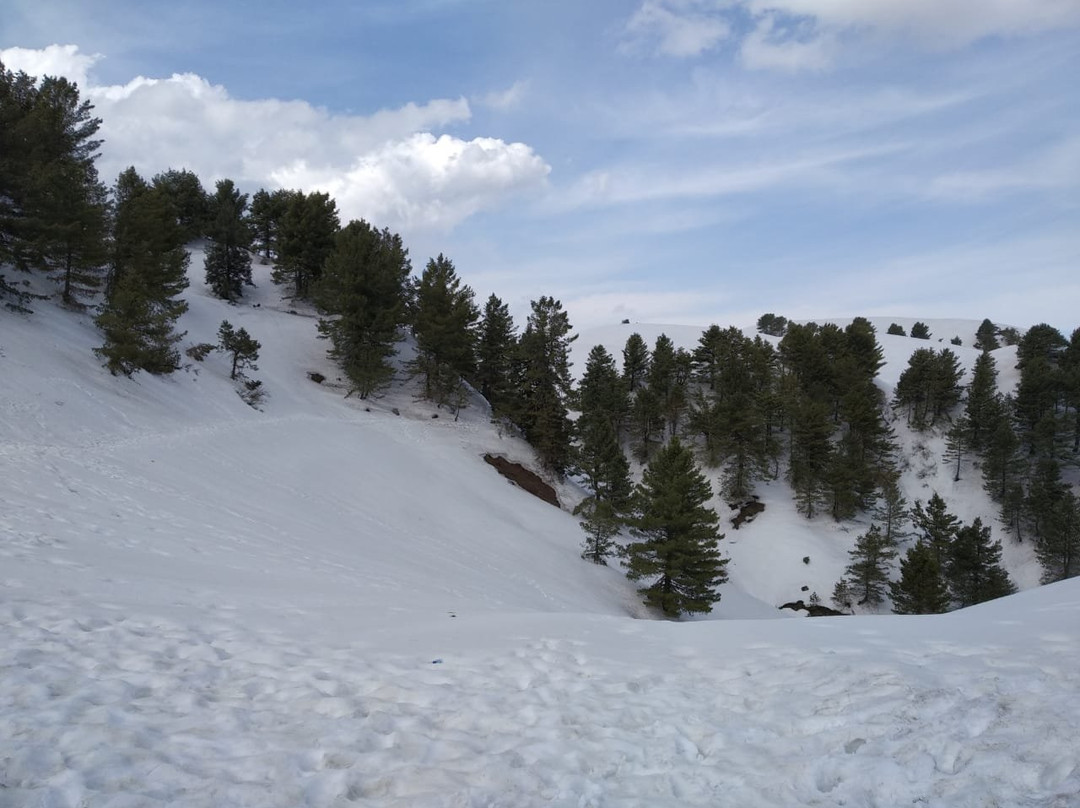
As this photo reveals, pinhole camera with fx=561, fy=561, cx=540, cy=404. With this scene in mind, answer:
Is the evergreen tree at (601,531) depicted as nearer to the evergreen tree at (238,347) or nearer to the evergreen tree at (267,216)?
the evergreen tree at (238,347)

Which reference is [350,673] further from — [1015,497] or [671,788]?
[1015,497]

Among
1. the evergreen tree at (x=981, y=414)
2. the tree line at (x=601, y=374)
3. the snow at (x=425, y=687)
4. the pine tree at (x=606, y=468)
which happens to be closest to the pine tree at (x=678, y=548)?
the tree line at (x=601, y=374)

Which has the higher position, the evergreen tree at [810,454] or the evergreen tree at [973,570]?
the evergreen tree at [810,454]

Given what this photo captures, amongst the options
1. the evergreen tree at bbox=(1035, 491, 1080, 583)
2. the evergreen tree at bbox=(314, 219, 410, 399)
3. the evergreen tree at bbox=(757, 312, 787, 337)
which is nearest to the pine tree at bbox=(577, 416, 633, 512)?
the evergreen tree at bbox=(314, 219, 410, 399)

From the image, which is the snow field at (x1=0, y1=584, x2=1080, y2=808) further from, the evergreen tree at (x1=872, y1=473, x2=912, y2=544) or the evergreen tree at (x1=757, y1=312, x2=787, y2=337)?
the evergreen tree at (x1=757, y1=312, x2=787, y2=337)

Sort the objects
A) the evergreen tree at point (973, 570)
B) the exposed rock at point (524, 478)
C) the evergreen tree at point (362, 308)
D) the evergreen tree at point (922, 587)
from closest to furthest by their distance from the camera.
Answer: the evergreen tree at point (922, 587) → the evergreen tree at point (973, 570) → the exposed rock at point (524, 478) → the evergreen tree at point (362, 308)

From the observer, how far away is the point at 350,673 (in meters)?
5.78

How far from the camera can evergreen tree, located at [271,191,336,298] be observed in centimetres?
4888

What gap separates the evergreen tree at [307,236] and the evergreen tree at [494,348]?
15.6 metres

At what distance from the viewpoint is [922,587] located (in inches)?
1133

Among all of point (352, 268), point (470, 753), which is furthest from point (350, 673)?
point (352, 268)

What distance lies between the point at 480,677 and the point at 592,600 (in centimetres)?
1631

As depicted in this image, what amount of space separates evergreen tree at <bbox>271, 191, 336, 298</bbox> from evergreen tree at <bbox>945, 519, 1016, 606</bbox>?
50.9m

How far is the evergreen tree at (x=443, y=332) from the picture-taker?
1581 inches
